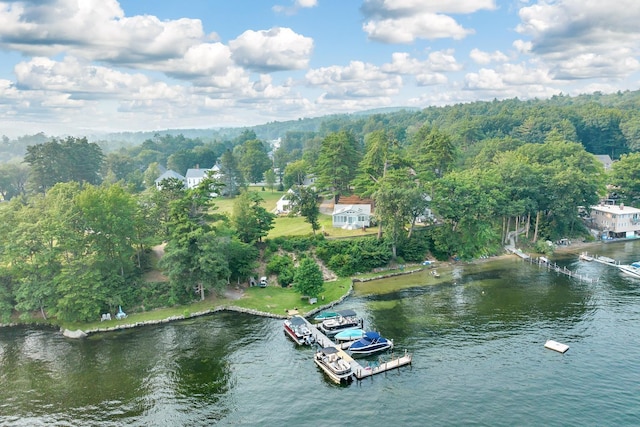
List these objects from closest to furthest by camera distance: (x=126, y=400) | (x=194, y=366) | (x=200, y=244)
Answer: (x=126, y=400) → (x=194, y=366) → (x=200, y=244)

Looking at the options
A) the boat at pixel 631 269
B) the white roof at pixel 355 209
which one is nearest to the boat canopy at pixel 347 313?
the white roof at pixel 355 209

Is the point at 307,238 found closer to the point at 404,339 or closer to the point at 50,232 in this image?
the point at 404,339

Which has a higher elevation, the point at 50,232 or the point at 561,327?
the point at 50,232

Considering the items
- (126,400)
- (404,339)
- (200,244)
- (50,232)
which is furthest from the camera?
(200,244)

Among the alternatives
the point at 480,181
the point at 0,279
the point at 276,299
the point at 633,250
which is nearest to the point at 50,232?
the point at 0,279

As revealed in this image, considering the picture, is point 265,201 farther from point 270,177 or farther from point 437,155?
point 437,155

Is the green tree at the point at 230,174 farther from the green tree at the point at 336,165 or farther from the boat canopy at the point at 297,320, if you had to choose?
the boat canopy at the point at 297,320

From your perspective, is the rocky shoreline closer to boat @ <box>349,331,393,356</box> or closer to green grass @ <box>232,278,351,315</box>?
green grass @ <box>232,278,351,315</box>
